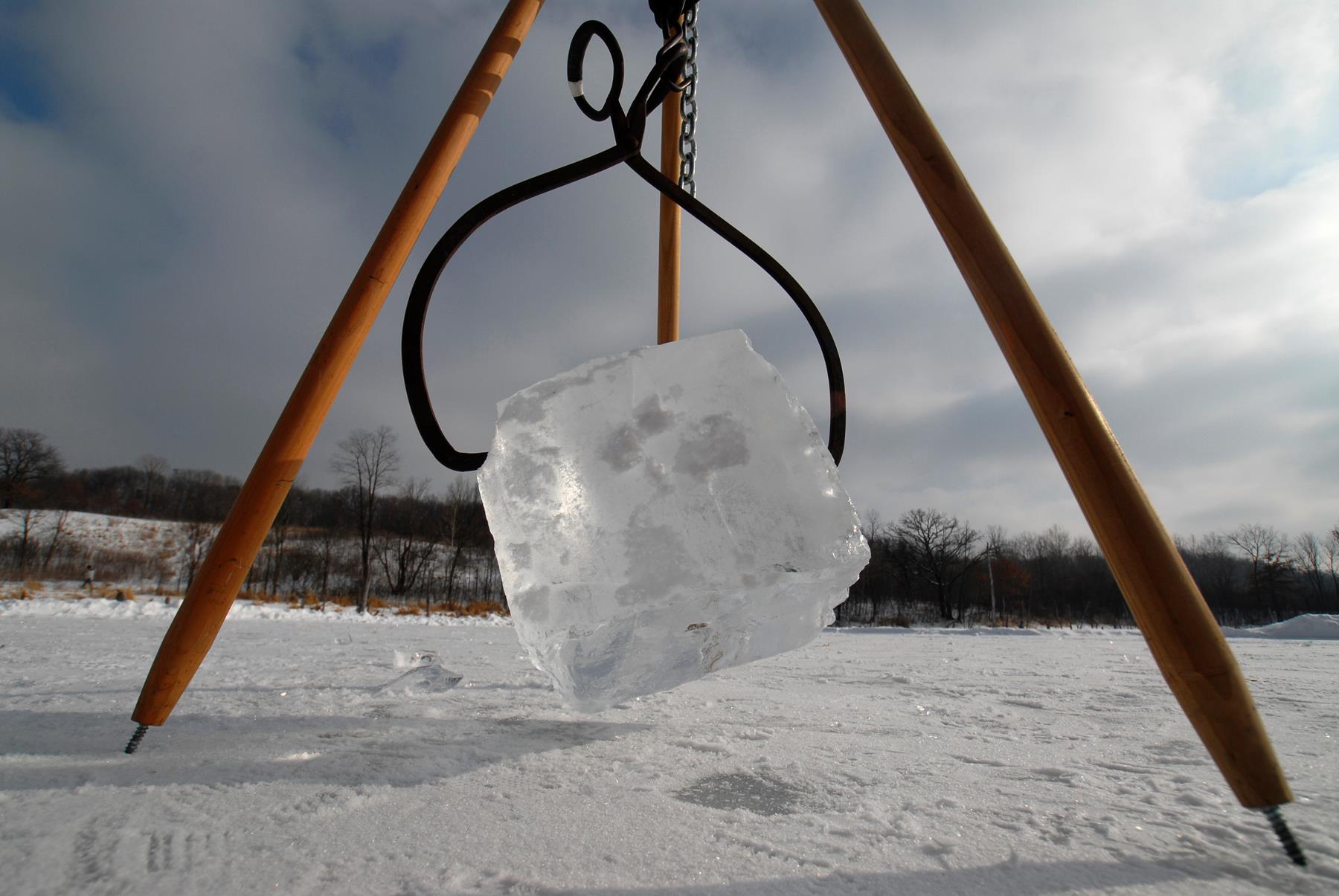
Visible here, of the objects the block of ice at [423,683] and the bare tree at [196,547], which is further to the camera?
the bare tree at [196,547]

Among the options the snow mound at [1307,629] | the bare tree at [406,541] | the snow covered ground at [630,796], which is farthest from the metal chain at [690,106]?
the bare tree at [406,541]

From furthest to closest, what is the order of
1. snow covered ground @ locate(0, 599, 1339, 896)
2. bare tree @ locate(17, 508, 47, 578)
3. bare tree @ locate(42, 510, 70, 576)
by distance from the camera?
1. bare tree @ locate(42, 510, 70, 576)
2. bare tree @ locate(17, 508, 47, 578)
3. snow covered ground @ locate(0, 599, 1339, 896)

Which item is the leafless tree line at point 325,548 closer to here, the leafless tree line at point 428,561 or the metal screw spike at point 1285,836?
the leafless tree line at point 428,561

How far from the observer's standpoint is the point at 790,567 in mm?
1285

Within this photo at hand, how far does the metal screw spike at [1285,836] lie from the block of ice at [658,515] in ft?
2.35

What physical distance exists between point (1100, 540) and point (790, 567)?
55 centimetres

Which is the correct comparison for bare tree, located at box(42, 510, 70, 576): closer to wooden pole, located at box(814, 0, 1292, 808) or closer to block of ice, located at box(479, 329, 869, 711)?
block of ice, located at box(479, 329, 869, 711)

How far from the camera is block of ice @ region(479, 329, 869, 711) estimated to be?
1312mm

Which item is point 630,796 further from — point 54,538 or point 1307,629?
point 54,538

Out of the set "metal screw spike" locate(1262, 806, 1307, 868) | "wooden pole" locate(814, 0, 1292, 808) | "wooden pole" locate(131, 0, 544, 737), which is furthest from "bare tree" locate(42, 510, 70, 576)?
"metal screw spike" locate(1262, 806, 1307, 868)

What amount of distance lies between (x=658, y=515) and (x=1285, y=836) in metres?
1.11

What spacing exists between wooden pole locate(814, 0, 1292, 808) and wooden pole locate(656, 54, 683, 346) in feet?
3.87

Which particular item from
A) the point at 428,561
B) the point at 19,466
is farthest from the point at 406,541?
the point at 19,466

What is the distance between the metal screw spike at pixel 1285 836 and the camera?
0.85 m
